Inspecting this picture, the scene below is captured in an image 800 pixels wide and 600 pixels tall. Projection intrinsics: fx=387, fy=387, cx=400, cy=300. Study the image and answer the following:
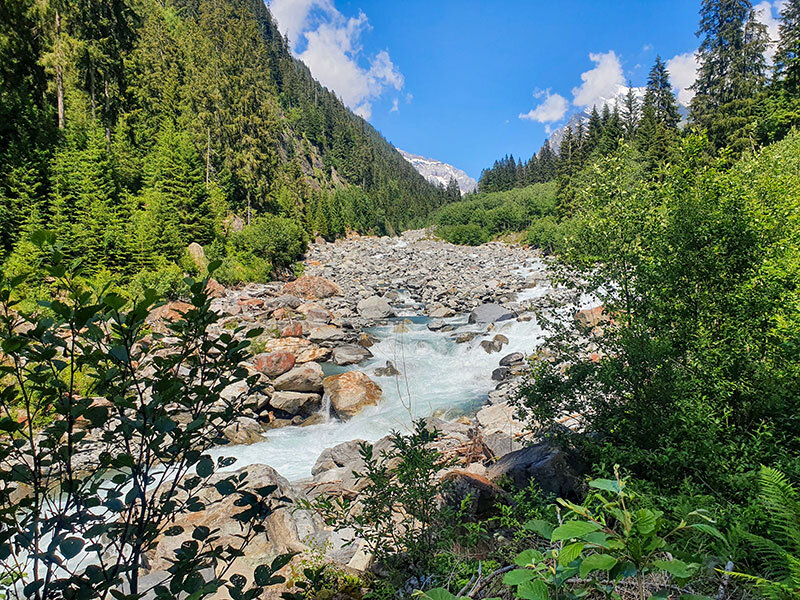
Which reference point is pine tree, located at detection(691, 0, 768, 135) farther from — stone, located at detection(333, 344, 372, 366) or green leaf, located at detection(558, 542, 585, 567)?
green leaf, located at detection(558, 542, 585, 567)

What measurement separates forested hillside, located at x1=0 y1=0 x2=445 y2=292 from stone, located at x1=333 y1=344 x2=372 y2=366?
25.3ft

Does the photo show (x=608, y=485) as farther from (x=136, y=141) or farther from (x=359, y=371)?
(x=136, y=141)

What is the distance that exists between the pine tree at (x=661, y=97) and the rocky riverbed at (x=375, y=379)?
28.1 m

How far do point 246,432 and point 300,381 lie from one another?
1.99 metres

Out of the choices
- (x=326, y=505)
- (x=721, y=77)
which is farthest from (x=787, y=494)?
(x=721, y=77)

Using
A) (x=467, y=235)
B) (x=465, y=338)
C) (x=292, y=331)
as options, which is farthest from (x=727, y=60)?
(x=292, y=331)

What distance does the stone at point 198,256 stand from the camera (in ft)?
58.7

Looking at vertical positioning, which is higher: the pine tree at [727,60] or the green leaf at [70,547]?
the pine tree at [727,60]

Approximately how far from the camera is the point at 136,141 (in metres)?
22.1

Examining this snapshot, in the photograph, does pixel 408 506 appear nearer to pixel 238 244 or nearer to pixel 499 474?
pixel 499 474

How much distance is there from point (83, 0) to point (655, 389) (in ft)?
87.8

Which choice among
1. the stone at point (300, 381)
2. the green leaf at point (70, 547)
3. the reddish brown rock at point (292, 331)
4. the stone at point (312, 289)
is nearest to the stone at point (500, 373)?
the stone at point (300, 381)

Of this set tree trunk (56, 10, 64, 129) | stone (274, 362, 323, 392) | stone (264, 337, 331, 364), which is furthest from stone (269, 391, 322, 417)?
tree trunk (56, 10, 64, 129)

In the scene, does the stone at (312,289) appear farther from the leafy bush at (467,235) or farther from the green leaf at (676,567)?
the leafy bush at (467,235)
